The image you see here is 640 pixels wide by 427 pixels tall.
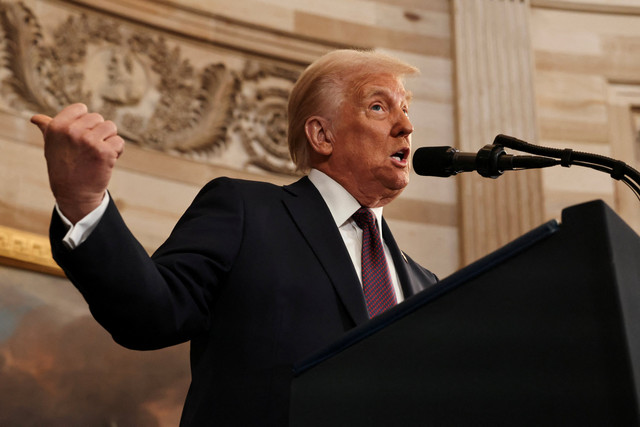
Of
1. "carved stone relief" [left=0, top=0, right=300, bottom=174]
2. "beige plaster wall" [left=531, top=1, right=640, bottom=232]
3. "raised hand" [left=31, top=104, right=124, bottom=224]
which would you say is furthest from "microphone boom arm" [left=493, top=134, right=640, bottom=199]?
"beige plaster wall" [left=531, top=1, right=640, bottom=232]

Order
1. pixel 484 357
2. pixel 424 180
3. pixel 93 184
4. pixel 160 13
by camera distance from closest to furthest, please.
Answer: pixel 484 357, pixel 93 184, pixel 160 13, pixel 424 180

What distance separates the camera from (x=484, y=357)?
3.47ft

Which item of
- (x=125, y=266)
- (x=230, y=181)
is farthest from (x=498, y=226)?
(x=125, y=266)

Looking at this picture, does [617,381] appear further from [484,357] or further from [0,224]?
[0,224]

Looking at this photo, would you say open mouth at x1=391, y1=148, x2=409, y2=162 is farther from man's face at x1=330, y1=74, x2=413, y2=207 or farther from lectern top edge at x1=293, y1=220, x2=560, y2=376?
lectern top edge at x1=293, y1=220, x2=560, y2=376

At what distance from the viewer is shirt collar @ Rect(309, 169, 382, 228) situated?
78.5 inches

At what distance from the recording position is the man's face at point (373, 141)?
2102mm

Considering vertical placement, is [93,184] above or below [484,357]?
above

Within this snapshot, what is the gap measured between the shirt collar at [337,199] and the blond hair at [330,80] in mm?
201

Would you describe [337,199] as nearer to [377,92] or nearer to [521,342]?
[377,92]

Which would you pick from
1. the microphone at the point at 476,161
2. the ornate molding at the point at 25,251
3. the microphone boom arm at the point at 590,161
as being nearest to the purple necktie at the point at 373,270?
the microphone at the point at 476,161

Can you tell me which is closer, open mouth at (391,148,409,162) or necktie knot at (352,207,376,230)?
necktie knot at (352,207,376,230)

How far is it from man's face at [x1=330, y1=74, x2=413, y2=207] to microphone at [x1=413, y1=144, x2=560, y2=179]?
0.30 m

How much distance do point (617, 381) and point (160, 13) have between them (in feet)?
12.8
